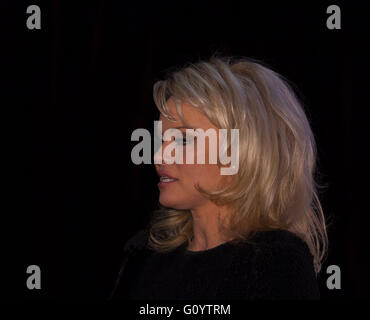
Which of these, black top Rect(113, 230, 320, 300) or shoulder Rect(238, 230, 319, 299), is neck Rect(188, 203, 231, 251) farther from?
shoulder Rect(238, 230, 319, 299)

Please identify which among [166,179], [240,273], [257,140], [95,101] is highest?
[95,101]

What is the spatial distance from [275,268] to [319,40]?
48.1 inches

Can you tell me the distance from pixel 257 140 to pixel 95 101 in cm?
104

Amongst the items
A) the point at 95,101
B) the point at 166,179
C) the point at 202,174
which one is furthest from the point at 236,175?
the point at 95,101

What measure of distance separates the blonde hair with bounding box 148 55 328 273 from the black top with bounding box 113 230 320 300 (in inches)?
2.9

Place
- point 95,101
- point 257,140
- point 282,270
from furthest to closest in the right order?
point 95,101 < point 257,140 < point 282,270

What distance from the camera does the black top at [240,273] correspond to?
1037mm

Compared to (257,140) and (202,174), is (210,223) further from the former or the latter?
(257,140)

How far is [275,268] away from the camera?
105 cm

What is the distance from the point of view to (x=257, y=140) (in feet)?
3.97

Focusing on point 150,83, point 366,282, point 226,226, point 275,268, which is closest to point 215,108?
point 226,226

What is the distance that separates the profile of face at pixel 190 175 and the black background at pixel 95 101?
2.44ft

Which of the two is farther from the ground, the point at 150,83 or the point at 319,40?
the point at 319,40
